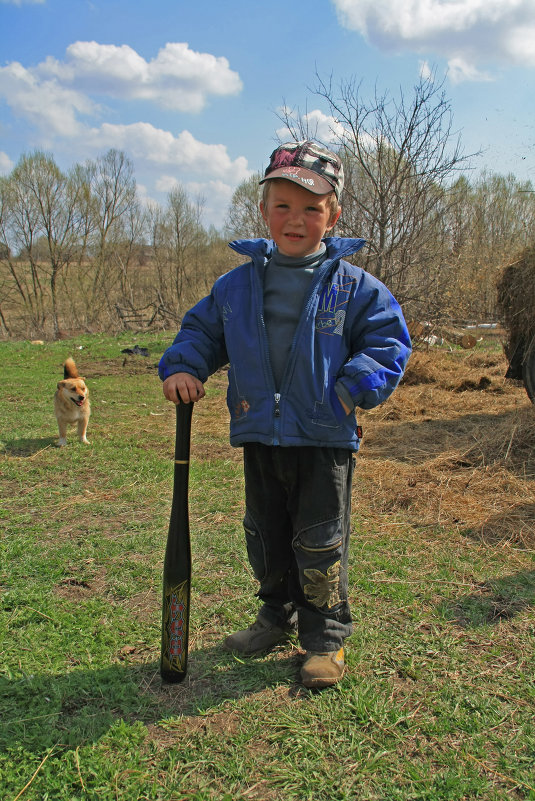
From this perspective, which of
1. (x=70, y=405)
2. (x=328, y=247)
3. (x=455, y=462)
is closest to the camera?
(x=328, y=247)

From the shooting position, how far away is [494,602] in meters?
2.85

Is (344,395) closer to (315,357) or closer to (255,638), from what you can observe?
(315,357)

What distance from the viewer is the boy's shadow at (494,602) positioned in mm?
2713

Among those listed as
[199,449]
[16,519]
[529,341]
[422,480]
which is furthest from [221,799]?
[529,341]

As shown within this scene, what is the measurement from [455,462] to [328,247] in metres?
3.53

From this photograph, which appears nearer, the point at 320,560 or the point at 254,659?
the point at 320,560

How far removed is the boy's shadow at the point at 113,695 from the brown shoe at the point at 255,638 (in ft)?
0.17

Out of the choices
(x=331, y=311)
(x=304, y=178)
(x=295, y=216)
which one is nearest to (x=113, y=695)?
(x=331, y=311)

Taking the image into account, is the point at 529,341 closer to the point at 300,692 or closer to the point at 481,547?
the point at 481,547

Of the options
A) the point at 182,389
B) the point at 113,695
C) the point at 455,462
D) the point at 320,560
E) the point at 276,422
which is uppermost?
the point at 182,389

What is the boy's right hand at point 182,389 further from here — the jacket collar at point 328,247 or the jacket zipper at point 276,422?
the jacket collar at point 328,247

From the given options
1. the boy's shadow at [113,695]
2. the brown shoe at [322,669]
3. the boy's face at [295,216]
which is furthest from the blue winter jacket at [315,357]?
the boy's shadow at [113,695]

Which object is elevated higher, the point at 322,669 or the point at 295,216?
the point at 295,216

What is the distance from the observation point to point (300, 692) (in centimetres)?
220
